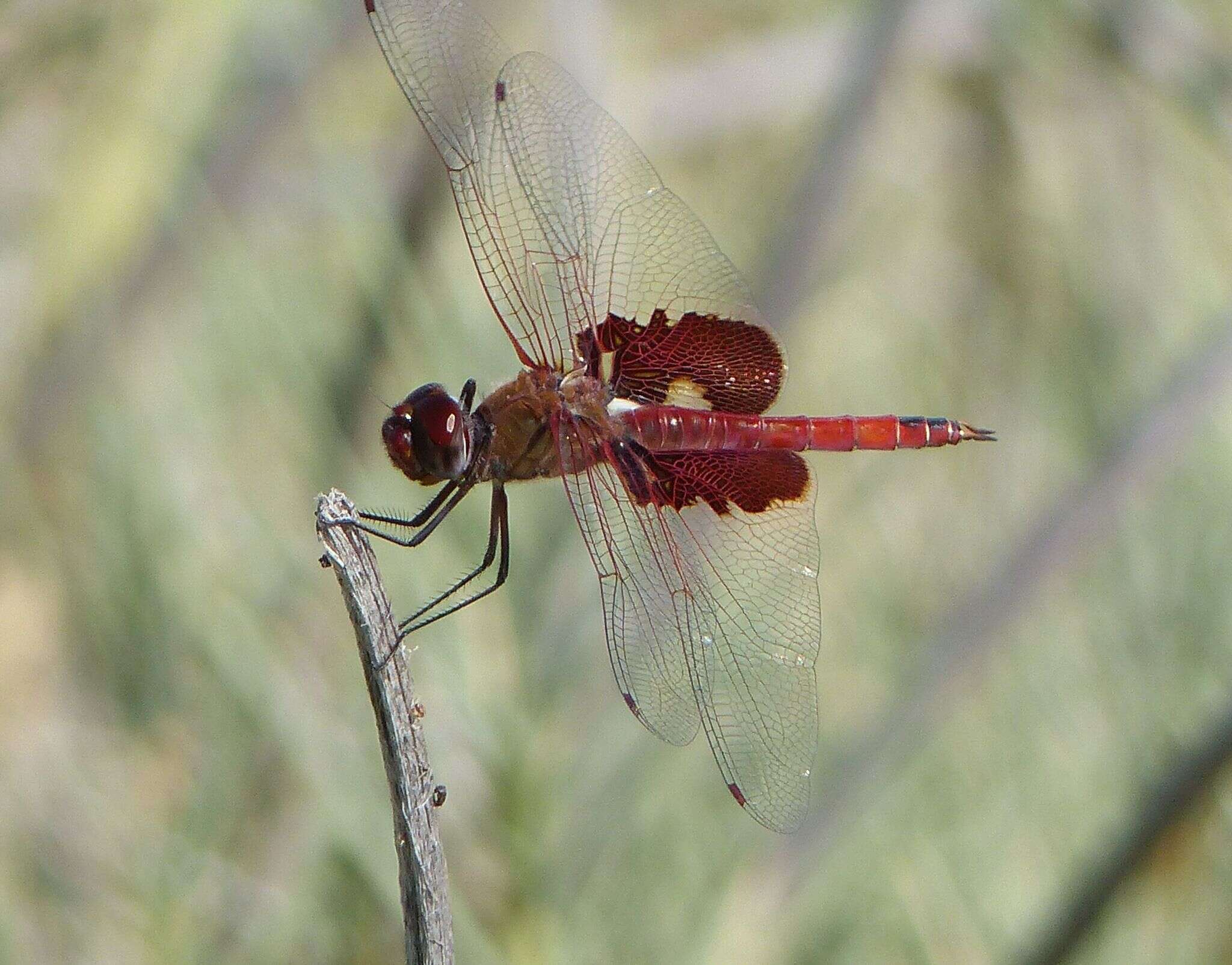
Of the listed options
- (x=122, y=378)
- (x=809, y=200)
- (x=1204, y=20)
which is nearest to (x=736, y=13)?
(x=1204, y=20)

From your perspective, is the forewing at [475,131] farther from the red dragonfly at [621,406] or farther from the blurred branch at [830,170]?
the blurred branch at [830,170]

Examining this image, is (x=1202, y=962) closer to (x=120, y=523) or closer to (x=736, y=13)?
(x=120, y=523)

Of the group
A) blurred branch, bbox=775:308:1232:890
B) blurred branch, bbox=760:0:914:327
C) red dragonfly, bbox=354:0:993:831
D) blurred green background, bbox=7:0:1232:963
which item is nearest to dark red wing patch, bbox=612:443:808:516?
red dragonfly, bbox=354:0:993:831

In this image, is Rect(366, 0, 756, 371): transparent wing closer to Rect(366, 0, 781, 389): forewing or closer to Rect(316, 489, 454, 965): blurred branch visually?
Rect(366, 0, 781, 389): forewing

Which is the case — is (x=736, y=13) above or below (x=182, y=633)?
above

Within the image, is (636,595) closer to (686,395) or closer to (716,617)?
(716,617)

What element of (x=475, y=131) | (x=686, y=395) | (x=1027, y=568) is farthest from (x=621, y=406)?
(x=1027, y=568)
